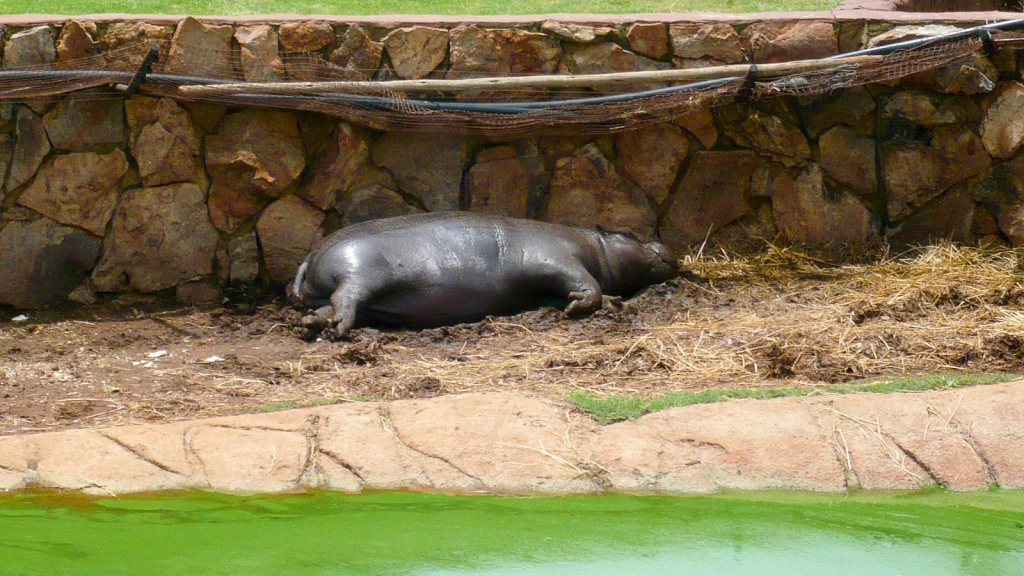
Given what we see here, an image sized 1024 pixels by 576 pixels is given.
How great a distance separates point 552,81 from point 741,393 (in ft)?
10.3

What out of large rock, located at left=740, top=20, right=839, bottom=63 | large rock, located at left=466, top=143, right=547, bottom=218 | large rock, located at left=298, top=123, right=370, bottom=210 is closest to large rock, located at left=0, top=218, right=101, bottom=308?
large rock, located at left=298, top=123, right=370, bottom=210

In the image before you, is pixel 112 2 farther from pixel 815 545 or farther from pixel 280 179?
pixel 815 545

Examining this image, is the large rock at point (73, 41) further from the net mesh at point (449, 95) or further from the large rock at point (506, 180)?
the large rock at point (506, 180)

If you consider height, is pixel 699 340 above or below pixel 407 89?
below

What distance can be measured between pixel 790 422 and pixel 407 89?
12.9 ft

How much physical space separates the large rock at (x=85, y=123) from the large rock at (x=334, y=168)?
49.8 inches

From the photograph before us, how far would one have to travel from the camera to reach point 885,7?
857 cm

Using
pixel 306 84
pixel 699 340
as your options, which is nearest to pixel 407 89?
pixel 306 84

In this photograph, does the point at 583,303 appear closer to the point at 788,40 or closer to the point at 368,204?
the point at 368,204

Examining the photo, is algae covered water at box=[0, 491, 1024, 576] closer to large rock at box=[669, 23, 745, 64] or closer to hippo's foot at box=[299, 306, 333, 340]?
hippo's foot at box=[299, 306, 333, 340]

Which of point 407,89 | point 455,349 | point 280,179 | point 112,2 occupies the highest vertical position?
point 112,2

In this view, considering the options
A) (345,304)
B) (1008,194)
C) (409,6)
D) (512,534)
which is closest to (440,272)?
(345,304)

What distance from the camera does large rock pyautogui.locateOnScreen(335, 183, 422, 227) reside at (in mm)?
8055

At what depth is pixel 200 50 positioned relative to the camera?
758 centimetres
